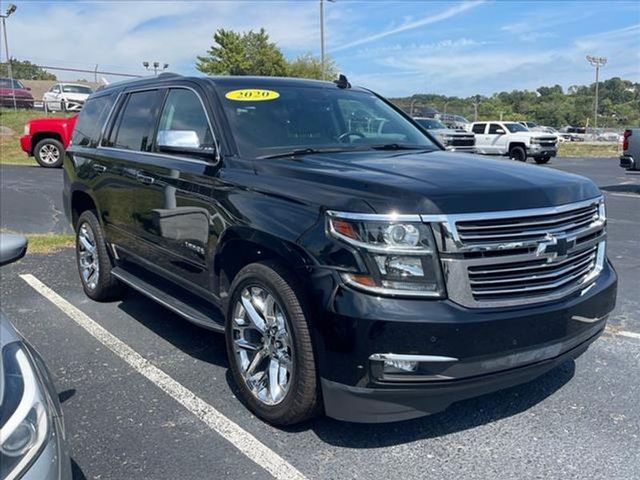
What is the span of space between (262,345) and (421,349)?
1039mm

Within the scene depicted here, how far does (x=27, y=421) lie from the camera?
1927 mm

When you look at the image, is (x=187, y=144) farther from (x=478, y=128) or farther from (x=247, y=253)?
(x=478, y=128)

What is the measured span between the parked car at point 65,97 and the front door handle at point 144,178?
24.7 m

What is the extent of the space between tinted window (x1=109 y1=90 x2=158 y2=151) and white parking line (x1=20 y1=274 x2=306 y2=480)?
1499mm

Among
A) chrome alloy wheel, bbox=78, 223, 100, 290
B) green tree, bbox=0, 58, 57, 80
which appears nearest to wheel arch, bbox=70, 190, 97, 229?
chrome alloy wheel, bbox=78, 223, 100, 290

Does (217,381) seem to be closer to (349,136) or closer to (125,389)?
(125,389)

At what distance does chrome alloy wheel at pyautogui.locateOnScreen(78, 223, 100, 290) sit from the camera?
5699 mm

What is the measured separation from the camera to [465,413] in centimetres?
355

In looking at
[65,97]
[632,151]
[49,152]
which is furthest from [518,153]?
[65,97]

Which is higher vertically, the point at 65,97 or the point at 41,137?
the point at 65,97

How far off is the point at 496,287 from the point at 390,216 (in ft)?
2.04

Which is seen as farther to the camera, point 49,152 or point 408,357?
point 49,152

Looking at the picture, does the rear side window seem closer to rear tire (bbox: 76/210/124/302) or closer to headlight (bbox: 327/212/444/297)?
rear tire (bbox: 76/210/124/302)

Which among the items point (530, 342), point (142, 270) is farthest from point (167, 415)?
point (530, 342)
